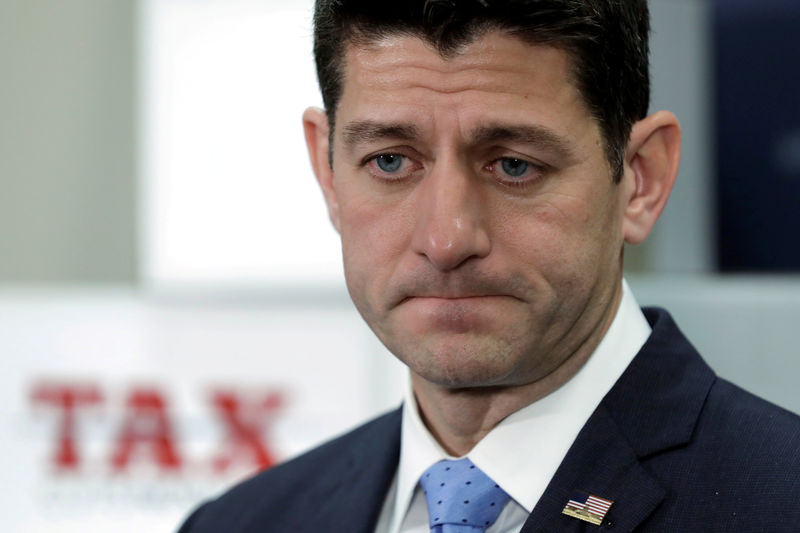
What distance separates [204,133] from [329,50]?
1692 mm

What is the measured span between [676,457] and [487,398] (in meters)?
0.29

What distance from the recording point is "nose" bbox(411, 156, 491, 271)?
1.49 meters

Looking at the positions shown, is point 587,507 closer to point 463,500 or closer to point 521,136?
point 463,500

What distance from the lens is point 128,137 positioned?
3891mm

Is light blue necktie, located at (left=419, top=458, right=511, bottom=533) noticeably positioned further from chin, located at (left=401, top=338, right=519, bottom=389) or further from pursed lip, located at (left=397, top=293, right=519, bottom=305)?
pursed lip, located at (left=397, top=293, right=519, bottom=305)

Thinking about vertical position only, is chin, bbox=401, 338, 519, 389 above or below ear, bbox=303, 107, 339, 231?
below

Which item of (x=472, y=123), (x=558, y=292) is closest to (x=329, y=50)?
(x=472, y=123)

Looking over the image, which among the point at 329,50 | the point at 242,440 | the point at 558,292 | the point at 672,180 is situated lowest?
the point at 242,440

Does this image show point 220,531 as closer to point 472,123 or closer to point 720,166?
point 472,123

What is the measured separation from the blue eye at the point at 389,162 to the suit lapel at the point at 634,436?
1.48ft

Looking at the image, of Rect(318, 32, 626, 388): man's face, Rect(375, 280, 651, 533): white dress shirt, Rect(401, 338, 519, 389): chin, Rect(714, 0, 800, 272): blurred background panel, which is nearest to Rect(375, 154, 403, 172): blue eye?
Rect(318, 32, 626, 388): man's face

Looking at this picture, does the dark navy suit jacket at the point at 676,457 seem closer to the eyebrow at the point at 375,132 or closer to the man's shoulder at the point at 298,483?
the man's shoulder at the point at 298,483

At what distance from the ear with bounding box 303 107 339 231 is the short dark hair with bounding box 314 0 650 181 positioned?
147 mm

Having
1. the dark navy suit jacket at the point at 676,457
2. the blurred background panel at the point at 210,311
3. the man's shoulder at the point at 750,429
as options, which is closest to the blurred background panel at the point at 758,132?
the blurred background panel at the point at 210,311
